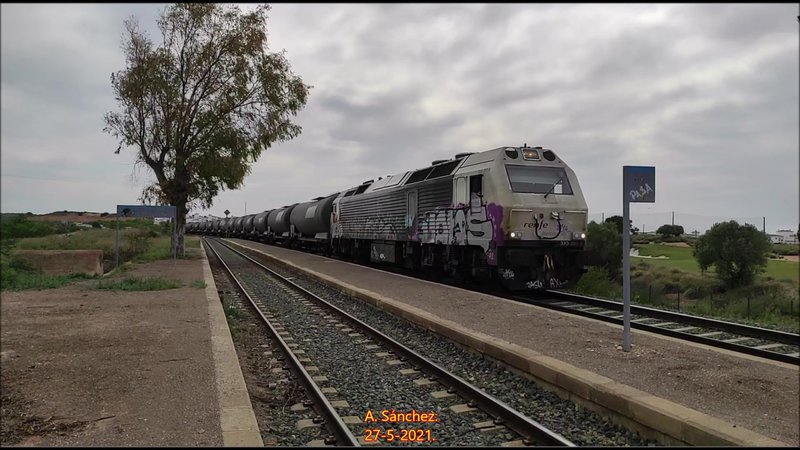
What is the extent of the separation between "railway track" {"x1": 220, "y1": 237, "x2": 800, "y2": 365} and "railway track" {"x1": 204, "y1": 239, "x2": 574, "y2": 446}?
3.94 m

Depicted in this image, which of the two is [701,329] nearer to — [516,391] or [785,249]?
[516,391]

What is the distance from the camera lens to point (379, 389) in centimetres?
589

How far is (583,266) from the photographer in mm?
12047

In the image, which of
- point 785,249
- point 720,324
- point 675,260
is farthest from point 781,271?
point 720,324

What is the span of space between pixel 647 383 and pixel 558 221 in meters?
6.83

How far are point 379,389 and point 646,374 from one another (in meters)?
2.88

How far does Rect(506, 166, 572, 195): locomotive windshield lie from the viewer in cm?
1195

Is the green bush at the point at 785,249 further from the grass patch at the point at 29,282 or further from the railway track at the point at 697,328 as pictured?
the grass patch at the point at 29,282

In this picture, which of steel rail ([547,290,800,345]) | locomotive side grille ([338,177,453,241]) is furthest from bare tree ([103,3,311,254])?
steel rail ([547,290,800,345])

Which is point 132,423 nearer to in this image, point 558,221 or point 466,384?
point 466,384

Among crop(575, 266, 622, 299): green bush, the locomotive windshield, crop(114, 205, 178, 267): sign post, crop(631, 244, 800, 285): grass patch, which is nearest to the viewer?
the locomotive windshield

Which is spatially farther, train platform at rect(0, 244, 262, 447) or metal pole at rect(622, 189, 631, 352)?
metal pole at rect(622, 189, 631, 352)

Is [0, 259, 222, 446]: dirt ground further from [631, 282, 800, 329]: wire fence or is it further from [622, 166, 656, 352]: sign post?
[631, 282, 800, 329]: wire fence

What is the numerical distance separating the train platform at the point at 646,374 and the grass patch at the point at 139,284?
785 centimetres
